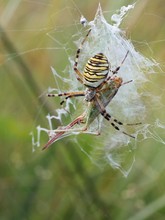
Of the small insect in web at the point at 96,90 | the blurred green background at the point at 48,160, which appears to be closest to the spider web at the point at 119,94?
the small insect in web at the point at 96,90

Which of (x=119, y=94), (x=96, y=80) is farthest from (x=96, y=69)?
(x=119, y=94)

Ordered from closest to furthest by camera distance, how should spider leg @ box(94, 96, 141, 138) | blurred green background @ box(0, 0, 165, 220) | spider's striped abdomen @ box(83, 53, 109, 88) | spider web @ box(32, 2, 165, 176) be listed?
spider's striped abdomen @ box(83, 53, 109, 88) → spider web @ box(32, 2, 165, 176) → spider leg @ box(94, 96, 141, 138) → blurred green background @ box(0, 0, 165, 220)

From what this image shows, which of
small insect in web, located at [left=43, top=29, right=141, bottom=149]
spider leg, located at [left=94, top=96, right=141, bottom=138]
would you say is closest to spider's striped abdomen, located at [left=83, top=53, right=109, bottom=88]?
small insect in web, located at [left=43, top=29, right=141, bottom=149]

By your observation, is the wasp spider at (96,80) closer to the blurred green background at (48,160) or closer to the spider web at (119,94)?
the spider web at (119,94)

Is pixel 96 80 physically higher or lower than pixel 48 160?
higher

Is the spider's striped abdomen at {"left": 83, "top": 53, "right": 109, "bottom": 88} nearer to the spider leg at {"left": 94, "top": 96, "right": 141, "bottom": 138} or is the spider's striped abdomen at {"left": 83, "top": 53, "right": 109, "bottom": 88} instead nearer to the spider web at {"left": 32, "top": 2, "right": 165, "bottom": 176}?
the spider web at {"left": 32, "top": 2, "right": 165, "bottom": 176}

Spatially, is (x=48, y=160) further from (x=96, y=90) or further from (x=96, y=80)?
(x=96, y=80)

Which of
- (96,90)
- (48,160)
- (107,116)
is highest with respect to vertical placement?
(96,90)
